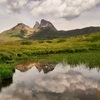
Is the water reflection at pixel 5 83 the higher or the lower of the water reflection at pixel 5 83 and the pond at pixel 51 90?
the higher

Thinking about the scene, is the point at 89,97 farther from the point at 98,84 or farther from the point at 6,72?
the point at 6,72

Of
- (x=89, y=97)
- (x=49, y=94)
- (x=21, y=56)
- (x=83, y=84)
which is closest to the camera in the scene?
(x=89, y=97)

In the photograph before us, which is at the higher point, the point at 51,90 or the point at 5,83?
the point at 5,83

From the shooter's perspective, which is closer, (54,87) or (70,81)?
(54,87)

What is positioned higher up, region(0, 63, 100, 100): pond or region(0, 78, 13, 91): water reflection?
region(0, 78, 13, 91): water reflection

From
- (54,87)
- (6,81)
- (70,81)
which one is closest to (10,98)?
(54,87)

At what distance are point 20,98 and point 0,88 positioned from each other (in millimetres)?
7624

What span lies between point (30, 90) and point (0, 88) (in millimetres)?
4858

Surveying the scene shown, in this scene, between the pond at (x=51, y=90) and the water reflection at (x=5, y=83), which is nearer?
Answer: the pond at (x=51, y=90)

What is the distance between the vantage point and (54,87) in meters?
38.8

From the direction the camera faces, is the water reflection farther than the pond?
Yes

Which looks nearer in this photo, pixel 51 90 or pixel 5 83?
pixel 51 90

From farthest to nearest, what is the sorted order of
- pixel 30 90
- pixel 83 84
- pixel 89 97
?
pixel 83 84 → pixel 30 90 → pixel 89 97

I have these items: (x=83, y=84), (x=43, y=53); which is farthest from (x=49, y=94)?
(x=43, y=53)
